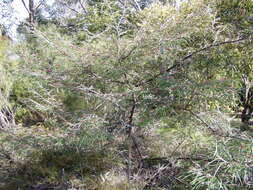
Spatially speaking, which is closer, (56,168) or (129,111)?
(129,111)

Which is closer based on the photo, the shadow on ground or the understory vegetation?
the understory vegetation

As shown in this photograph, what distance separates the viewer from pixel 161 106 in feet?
6.68

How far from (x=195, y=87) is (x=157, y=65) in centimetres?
42

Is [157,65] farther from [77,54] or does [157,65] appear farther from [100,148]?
[100,148]

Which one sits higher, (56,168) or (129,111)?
(129,111)

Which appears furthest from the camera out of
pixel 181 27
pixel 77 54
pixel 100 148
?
pixel 100 148

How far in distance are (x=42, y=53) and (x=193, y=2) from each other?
2989 mm

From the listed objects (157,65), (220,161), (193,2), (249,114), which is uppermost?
(193,2)

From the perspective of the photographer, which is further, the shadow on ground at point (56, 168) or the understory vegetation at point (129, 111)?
the shadow on ground at point (56, 168)

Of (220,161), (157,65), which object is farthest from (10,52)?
(220,161)

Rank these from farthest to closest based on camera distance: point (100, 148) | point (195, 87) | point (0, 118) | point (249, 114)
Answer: point (249, 114) → point (0, 118) → point (100, 148) → point (195, 87)

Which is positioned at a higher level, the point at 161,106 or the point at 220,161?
the point at 161,106

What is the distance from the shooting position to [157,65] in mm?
2240

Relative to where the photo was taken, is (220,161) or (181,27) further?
(181,27)
